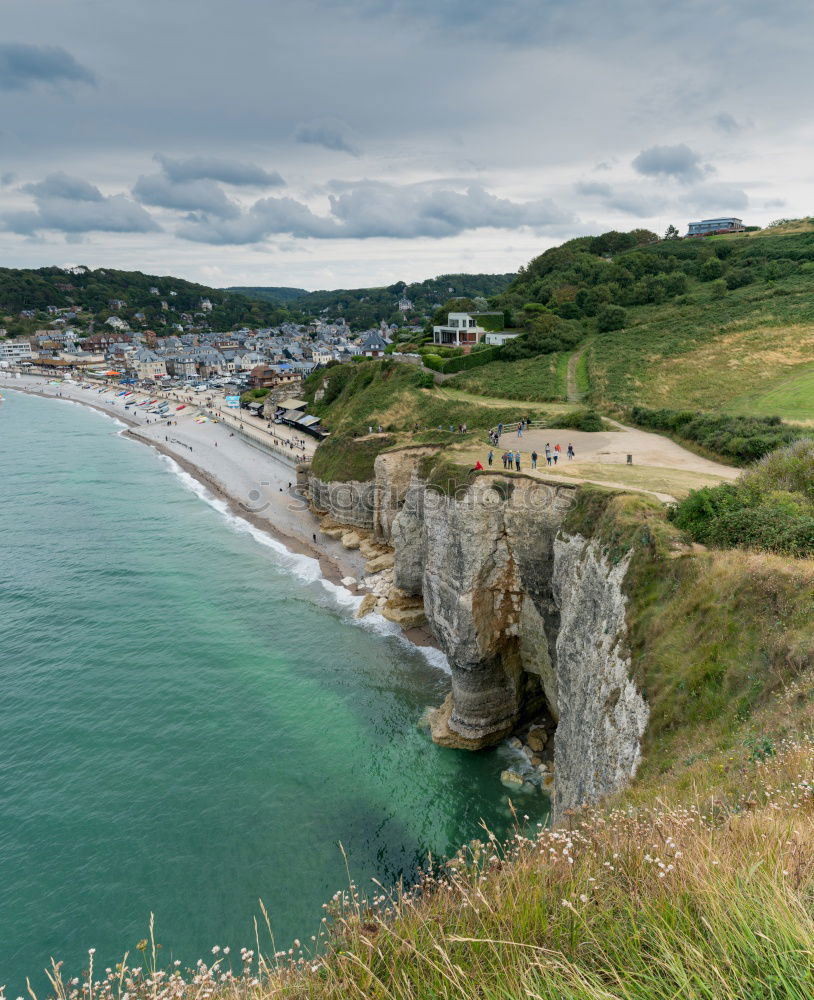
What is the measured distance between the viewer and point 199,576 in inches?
1794

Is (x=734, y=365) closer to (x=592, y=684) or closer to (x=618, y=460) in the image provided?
(x=618, y=460)

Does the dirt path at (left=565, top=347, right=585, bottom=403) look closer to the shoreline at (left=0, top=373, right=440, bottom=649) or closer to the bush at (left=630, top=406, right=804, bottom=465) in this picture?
the bush at (left=630, top=406, right=804, bottom=465)

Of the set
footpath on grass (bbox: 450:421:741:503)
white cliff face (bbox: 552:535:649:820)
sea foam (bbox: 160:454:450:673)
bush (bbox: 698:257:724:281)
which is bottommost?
sea foam (bbox: 160:454:450:673)

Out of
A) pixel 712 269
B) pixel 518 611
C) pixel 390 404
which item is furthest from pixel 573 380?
pixel 712 269

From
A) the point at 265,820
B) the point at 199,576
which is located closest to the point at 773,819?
the point at 265,820

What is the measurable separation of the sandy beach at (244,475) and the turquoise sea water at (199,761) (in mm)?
4455

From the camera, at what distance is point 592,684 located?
19297 mm

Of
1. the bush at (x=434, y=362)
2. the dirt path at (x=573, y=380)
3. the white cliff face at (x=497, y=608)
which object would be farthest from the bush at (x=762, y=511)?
the bush at (x=434, y=362)

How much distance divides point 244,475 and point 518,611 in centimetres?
5347

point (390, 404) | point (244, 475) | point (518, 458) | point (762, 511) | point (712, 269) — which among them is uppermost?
point (712, 269)

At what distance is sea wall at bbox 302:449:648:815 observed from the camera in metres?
20.3

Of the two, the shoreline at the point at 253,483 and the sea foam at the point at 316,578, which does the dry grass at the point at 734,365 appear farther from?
the shoreline at the point at 253,483

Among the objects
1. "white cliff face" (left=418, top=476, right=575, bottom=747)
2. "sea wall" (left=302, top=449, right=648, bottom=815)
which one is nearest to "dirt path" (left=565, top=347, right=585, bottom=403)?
"sea wall" (left=302, top=449, right=648, bottom=815)

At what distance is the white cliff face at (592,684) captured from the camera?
53.3ft
